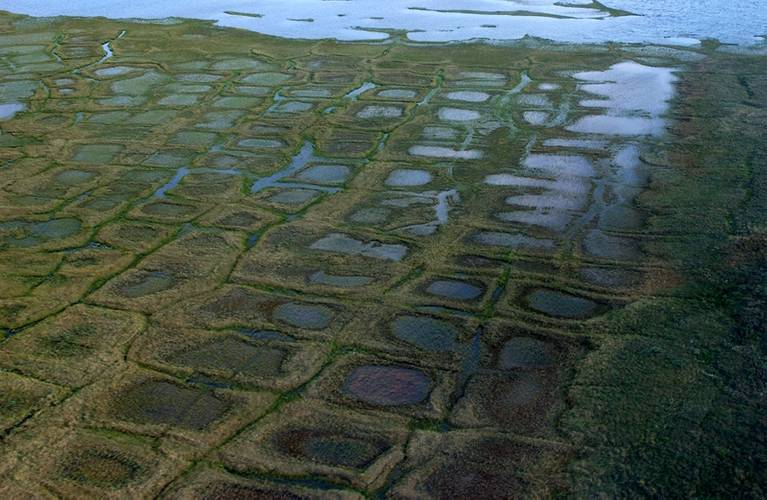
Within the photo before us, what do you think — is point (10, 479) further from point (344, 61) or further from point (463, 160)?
point (344, 61)

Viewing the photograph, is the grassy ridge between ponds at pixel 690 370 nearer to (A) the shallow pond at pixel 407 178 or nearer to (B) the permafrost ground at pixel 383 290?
(B) the permafrost ground at pixel 383 290

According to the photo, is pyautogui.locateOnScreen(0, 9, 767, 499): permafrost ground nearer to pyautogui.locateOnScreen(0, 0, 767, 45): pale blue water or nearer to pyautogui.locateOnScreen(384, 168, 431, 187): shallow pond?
pyautogui.locateOnScreen(384, 168, 431, 187): shallow pond

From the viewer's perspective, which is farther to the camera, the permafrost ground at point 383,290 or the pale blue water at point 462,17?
the pale blue water at point 462,17


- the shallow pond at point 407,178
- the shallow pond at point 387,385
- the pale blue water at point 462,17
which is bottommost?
the shallow pond at point 387,385

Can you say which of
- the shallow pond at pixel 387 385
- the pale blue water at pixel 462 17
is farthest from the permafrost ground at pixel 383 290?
the pale blue water at pixel 462 17

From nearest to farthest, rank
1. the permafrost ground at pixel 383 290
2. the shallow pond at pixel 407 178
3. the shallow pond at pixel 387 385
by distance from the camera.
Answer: the permafrost ground at pixel 383 290 < the shallow pond at pixel 387 385 < the shallow pond at pixel 407 178

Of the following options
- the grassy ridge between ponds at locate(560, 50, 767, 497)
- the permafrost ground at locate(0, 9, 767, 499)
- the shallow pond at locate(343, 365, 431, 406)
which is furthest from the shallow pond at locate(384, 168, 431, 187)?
the shallow pond at locate(343, 365, 431, 406)

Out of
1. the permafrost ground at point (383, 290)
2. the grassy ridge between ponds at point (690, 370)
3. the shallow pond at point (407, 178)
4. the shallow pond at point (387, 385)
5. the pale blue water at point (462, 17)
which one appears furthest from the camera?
the pale blue water at point (462, 17)
